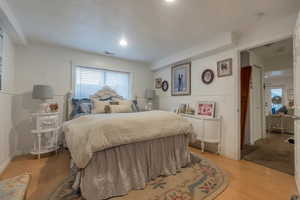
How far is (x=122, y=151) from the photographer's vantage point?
1.77m

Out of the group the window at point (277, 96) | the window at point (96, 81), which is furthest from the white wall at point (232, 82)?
the window at point (277, 96)

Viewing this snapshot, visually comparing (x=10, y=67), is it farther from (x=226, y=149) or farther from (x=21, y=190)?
(x=226, y=149)

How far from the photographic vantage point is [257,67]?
391cm

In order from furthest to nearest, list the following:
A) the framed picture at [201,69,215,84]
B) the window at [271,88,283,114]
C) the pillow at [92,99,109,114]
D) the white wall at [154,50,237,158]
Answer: the window at [271,88,283,114] < the framed picture at [201,69,215,84] < the pillow at [92,99,109,114] < the white wall at [154,50,237,158]

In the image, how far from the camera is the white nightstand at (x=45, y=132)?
8.88ft

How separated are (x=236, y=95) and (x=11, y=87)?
4454mm

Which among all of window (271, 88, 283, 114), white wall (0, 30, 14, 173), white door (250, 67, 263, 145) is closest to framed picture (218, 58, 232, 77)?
white door (250, 67, 263, 145)

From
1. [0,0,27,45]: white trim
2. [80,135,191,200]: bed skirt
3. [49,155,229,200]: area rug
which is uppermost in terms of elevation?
[0,0,27,45]: white trim

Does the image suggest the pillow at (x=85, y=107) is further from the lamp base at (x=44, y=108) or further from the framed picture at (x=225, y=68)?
the framed picture at (x=225, y=68)

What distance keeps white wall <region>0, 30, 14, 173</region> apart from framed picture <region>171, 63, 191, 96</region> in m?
3.69

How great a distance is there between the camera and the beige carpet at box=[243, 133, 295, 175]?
7.88 feet

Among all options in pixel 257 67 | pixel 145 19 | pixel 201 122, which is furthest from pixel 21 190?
pixel 257 67

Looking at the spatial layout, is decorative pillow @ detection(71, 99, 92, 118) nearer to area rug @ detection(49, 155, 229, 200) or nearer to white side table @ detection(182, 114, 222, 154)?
area rug @ detection(49, 155, 229, 200)

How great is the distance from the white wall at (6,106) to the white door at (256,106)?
17.5 ft
